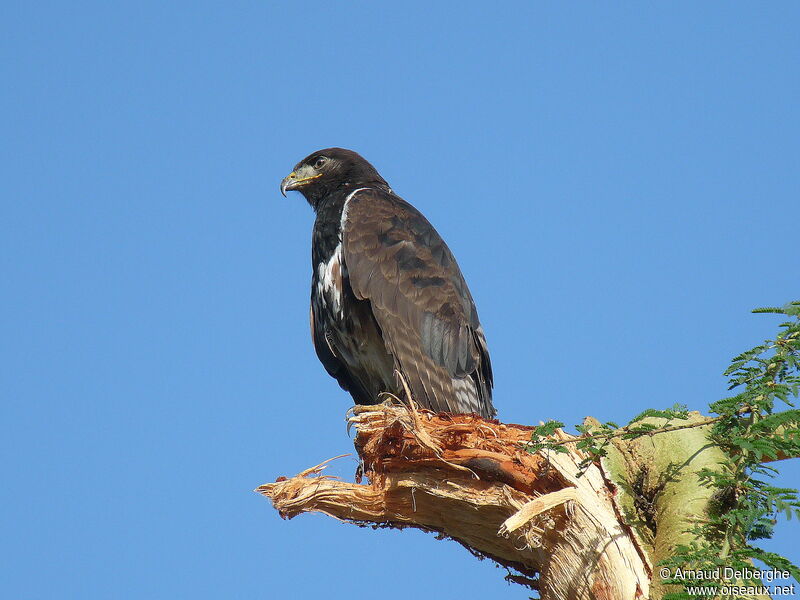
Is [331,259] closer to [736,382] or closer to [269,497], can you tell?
[269,497]

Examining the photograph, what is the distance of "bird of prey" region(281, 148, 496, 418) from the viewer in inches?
256

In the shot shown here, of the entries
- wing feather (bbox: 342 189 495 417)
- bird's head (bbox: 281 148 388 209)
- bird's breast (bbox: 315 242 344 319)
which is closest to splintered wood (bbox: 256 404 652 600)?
wing feather (bbox: 342 189 495 417)

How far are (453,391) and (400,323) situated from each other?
0.62 meters

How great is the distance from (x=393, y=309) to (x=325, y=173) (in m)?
1.99

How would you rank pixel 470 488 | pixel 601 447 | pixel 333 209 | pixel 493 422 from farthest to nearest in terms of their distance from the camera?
1. pixel 333 209
2. pixel 493 422
3. pixel 470 488
4. pixel 601 447

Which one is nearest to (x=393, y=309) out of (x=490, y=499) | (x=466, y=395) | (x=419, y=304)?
(x=419, y=304)

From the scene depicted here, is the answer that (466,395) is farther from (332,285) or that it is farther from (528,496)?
(528,496)

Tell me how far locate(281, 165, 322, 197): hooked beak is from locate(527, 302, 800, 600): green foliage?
4.58 meters

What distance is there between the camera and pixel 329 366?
7.37 m

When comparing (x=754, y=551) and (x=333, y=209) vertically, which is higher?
(x=333, y=209)

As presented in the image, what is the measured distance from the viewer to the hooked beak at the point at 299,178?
8.02 meters

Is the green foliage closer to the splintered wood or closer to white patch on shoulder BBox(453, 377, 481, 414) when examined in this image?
the splintered wood

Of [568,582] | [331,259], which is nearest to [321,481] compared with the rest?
[568,582]

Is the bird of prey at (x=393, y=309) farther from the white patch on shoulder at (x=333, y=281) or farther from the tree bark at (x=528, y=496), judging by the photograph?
the tree bark at (x=528, y=496)
